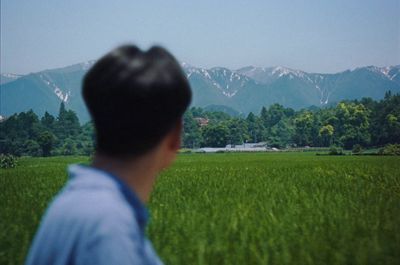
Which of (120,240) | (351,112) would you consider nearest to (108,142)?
(120,240)

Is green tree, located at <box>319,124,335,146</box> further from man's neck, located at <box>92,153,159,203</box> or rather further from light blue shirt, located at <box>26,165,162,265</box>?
light blue shirt, located at <box>26,165,162,265</box>

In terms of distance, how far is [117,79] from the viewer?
49.9 inches

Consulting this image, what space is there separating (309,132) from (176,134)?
11919cm

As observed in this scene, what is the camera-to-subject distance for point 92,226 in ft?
3.70

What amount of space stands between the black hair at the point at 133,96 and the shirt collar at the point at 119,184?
9 centimetres

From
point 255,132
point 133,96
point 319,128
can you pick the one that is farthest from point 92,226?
point 255,132

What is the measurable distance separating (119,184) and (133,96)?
0.24 metres

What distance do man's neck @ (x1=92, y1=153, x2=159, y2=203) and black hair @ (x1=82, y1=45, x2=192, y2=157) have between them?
0.07 ft

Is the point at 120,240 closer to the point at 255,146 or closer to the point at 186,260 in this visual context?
the point at 186,260

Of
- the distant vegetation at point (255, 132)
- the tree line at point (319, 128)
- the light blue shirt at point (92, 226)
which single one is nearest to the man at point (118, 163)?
the light blue shirt at point (92, 226)

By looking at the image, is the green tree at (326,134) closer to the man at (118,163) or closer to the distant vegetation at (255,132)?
the distant vegetation at (255,132)

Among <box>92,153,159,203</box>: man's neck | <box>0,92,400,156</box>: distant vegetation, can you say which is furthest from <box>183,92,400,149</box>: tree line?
<box>92,153,159,203</box>: man's neck

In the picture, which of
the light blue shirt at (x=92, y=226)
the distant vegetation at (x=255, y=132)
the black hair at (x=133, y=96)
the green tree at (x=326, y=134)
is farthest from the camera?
the green tree at (x=326, y=134)

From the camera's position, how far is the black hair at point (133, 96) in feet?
4.17
